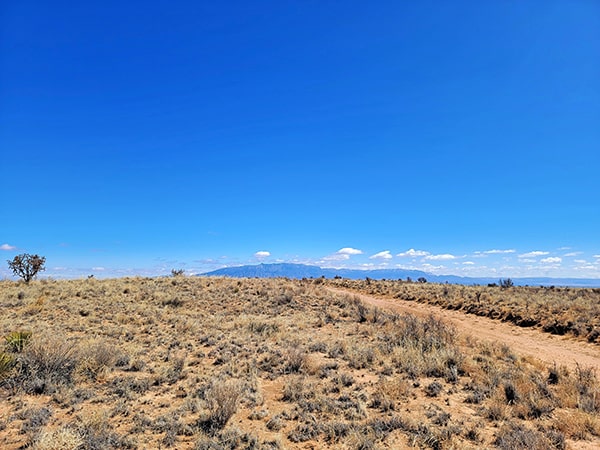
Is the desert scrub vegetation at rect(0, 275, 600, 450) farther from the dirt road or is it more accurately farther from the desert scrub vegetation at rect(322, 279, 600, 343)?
the desert scrub vegetation at rect(322, 279, 600, 343)

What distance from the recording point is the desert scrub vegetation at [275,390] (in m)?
6.47

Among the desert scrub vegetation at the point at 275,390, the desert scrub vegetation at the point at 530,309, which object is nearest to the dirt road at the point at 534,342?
the desert scrub vegetation at the point at 530,309

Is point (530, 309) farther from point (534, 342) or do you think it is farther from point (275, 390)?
point (275, 390)

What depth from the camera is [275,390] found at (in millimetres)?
8984

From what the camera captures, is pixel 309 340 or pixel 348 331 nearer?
pixel 309 340

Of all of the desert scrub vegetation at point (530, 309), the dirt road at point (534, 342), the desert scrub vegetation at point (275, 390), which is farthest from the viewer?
the desert scrub vegetation at point (530, 309)

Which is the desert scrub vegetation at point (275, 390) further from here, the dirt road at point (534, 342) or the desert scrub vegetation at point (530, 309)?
the desert scrub vegetation at point (530, 309)

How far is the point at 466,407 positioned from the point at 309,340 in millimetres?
7252

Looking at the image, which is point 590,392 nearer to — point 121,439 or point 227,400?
point 227,400

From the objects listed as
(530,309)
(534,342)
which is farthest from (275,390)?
(530,309)

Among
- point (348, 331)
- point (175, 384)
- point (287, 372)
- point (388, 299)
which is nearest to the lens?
point (175, 384)

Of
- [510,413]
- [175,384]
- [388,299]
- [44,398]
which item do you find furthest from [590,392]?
[388,299]

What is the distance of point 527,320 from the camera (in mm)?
19594

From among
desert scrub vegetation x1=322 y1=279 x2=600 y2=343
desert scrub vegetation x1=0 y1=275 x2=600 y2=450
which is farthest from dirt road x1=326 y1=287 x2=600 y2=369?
desert scrub vegetation x1=0 y1=275 x2=600 y2=450
